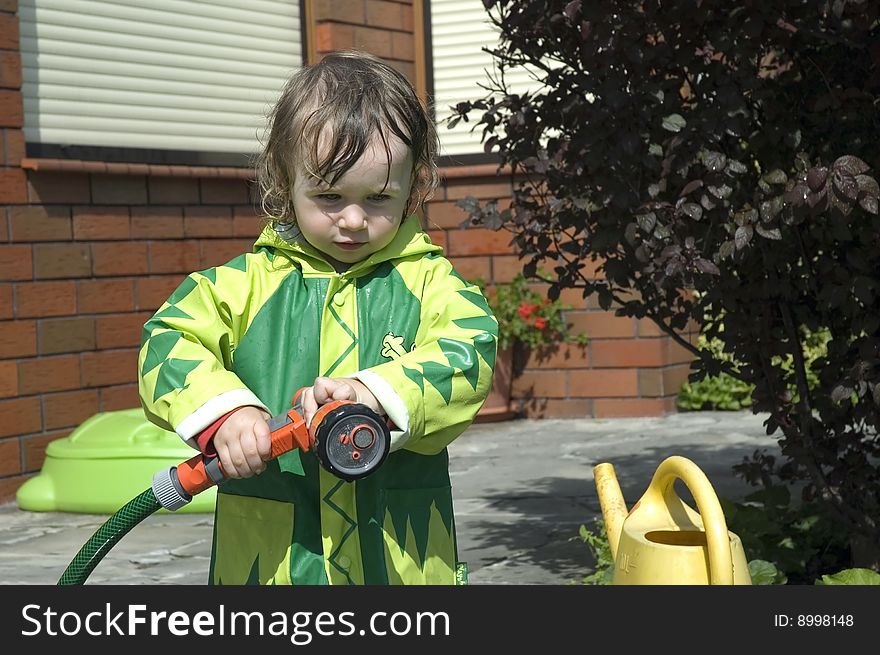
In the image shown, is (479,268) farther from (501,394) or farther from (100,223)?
(100,223)

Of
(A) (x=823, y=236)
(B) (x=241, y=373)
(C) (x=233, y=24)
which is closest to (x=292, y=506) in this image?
(B) (x=241, y=373)

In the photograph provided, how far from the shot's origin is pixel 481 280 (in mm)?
9289

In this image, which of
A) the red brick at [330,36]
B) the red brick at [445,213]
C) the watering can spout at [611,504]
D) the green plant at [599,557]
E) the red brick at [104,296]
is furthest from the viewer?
the red brick at [445,213]

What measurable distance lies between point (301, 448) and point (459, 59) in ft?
25.4

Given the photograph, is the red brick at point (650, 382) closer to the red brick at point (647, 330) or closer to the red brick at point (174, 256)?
the red brick at point (647, 330)

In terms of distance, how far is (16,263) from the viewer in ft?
21.8

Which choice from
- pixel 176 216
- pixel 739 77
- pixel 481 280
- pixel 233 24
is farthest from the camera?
Result: pixel 481 280

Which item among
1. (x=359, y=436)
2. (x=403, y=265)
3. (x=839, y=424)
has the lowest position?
(x=839, y=424)

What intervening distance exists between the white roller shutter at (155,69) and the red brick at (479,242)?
1.69 meters

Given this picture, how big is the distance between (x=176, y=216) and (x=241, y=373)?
552 centimetres

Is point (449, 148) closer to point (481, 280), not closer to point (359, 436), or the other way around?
point (481, 280)

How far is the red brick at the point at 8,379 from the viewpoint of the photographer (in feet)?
21.6

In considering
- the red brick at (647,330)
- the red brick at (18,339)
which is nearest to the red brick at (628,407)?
the red brick at (647,330)

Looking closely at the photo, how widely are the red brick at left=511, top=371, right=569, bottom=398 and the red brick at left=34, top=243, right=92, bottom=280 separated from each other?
3477 millimetres
